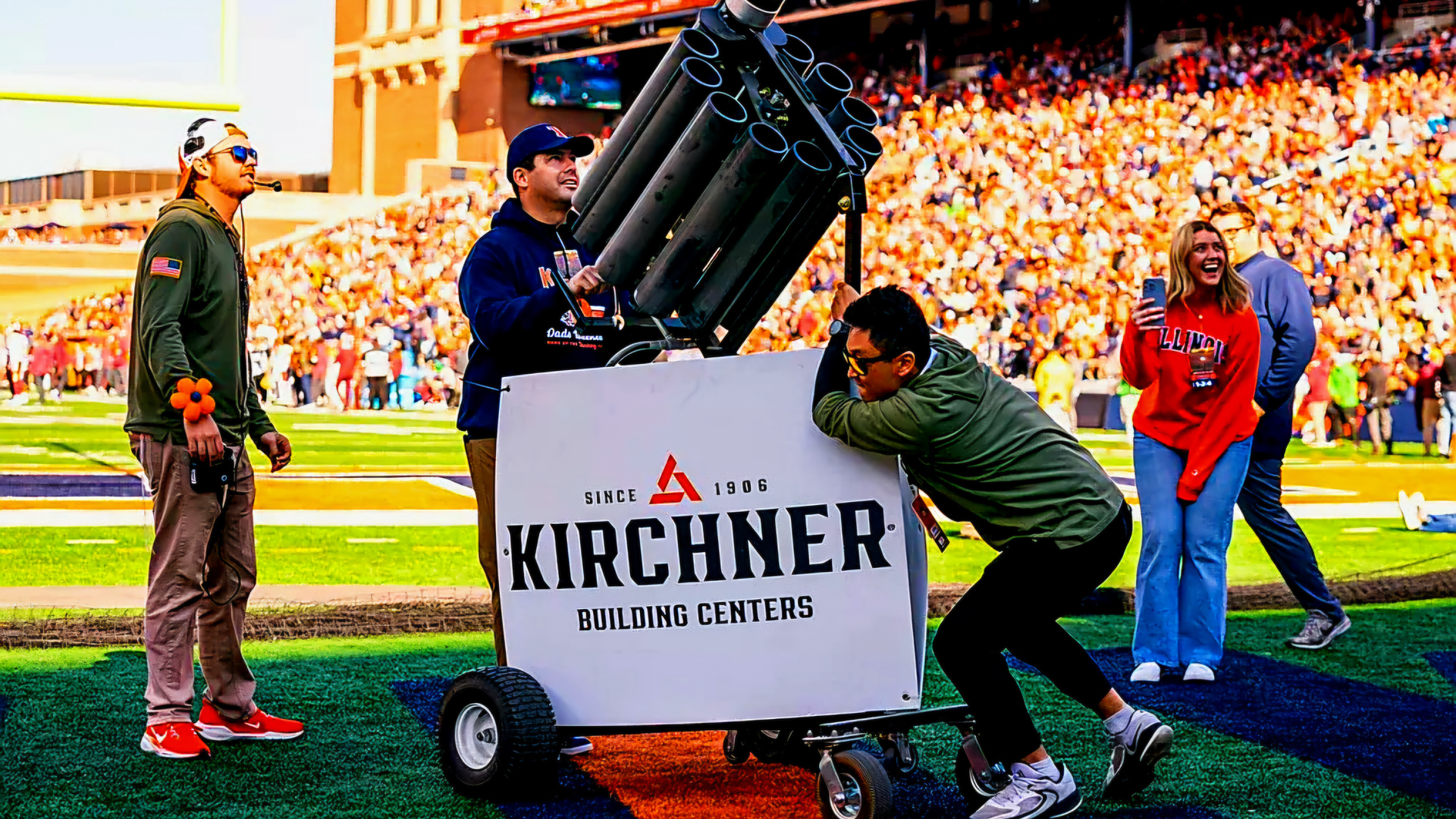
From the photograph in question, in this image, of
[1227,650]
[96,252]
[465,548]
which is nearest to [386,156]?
[96,252]

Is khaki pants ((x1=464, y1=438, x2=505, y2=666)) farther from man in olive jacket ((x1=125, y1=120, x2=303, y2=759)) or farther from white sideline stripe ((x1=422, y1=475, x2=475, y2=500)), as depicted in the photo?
white sideline stripe ((x1=422, y1=475, x2=475, y2=500))

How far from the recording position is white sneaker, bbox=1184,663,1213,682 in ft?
20.7

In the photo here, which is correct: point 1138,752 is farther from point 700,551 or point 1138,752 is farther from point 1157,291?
point 1157,291

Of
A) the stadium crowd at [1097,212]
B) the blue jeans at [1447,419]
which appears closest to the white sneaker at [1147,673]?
the blue jeans at [1447,419]

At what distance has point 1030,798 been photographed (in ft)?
13.4

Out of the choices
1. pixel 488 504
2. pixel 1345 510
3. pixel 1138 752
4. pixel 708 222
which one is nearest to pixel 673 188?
pixel 708 222

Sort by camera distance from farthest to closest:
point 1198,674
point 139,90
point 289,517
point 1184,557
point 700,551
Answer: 1. point 289,517
2. point 139,90
3. point 1184,557
4. point 1198,674
5. point 700,551

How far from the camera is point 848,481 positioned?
4164mm

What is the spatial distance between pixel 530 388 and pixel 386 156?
60074 millimetres

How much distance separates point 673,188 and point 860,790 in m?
1.58

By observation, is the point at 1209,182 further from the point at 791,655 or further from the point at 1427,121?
the point at 791,655

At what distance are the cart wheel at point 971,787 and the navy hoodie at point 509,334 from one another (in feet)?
4.97

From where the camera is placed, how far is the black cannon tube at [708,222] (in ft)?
13.8

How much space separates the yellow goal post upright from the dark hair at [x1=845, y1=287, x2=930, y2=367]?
5.61 metres
